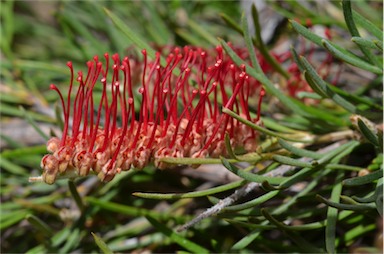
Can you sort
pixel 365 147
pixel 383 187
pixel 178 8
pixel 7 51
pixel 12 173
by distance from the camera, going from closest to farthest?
pixel 383 187, pixel 365 147, pixel 12 173, pixel 7 51, pixel 178 8

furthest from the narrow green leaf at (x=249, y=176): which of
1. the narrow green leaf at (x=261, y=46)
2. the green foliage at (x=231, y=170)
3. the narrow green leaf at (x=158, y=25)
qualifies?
the narrow green leaf at (x=158, y=25)

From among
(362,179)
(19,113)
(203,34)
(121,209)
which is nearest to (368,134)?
(362,179)

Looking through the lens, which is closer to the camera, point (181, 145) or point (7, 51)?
point (181, 145)

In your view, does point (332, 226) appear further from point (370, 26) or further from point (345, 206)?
point (370, 26)

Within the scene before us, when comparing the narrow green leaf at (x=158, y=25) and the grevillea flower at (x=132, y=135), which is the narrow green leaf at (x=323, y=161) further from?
the narrow green leaf at (x=158, y=25)

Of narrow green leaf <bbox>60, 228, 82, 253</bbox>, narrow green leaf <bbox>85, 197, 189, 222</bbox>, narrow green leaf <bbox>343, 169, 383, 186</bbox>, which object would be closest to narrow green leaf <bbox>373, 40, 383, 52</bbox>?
narrow green leaf <bbox>343, 169, 383, 186</bbox>

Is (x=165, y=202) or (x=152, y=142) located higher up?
(x=152, y=142)

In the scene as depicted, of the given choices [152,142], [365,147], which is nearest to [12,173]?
[152,142]

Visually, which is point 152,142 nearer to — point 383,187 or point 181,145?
point 181,145

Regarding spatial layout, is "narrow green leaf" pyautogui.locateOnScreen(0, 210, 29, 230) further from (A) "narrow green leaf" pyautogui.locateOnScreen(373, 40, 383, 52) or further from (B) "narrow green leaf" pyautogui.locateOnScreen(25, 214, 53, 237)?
(A) "narrow green leaf" pyautogui.locateOnScreen(373, 40, 383, 52)
